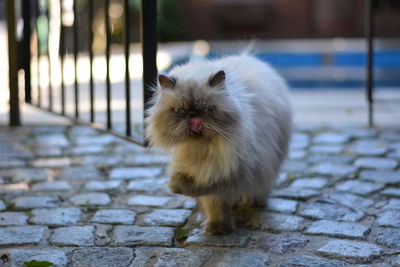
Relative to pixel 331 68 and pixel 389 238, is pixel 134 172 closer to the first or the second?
pixel 389 238

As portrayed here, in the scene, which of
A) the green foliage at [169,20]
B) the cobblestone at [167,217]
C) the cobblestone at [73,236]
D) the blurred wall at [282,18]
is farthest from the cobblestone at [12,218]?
the blurred wall at [282,18]

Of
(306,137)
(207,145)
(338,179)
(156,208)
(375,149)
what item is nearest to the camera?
(207,145)

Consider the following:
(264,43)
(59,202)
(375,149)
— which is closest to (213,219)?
(59,202)

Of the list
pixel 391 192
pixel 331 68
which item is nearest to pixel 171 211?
pixel 391 192

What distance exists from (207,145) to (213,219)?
41 centimetres

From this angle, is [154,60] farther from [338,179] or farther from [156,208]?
[338,179]

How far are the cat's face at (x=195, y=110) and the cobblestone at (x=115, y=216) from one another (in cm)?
62

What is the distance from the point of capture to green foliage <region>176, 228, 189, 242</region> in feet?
8.62

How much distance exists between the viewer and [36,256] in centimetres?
241

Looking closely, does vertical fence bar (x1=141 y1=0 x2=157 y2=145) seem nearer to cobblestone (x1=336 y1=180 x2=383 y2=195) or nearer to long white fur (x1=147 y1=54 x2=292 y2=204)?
long white fur (x1=147 y1=54 x2=292 y2=204)

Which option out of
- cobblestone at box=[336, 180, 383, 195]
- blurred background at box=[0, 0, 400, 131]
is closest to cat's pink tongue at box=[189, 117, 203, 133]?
cobblestone at box=[336, 180, 383, 195]

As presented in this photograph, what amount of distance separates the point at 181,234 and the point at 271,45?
8.80 meters

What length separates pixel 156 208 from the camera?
3053 millimetres

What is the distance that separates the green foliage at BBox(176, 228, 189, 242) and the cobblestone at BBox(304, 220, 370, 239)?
0.54 meters
